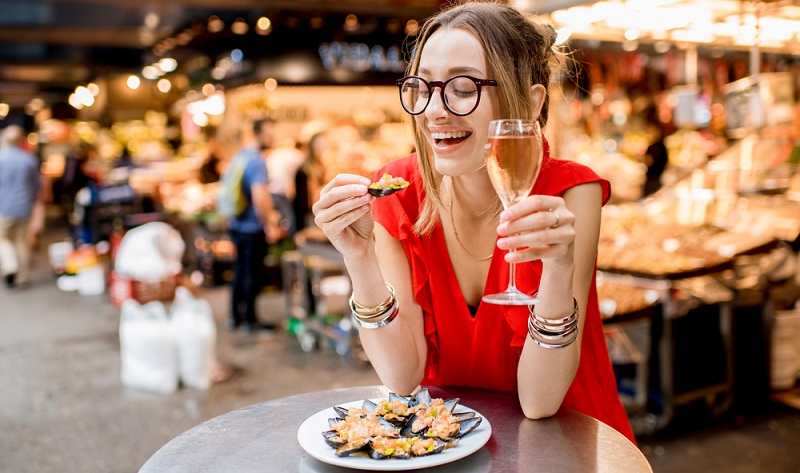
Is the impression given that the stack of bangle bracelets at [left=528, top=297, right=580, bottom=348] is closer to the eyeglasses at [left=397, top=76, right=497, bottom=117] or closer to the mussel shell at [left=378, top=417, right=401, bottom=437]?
the mussel shell at [left=378, top=417, right=401, bottom=437]

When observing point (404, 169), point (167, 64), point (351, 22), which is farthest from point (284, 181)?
point (167, 64)

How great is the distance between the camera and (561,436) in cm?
146

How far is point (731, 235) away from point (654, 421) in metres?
1.39

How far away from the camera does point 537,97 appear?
1745 mm

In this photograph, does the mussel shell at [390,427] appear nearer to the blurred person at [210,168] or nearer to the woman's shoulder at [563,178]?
the woman's shoulder at [563,178]

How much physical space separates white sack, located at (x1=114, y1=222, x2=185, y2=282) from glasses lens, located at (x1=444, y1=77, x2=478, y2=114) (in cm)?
690

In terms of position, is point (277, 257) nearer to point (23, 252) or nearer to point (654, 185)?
point (23, 252)

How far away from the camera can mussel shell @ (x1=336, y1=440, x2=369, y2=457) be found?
130 centimetres

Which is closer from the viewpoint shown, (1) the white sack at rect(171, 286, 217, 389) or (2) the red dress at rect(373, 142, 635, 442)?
(2) the red dress at rect(373, 142, 635, 442)

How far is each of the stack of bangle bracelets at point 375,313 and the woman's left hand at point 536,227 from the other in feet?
1.56

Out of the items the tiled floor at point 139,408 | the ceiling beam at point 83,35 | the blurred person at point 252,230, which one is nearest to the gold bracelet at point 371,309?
the tiled floor at point 139,408

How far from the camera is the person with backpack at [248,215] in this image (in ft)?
22.5

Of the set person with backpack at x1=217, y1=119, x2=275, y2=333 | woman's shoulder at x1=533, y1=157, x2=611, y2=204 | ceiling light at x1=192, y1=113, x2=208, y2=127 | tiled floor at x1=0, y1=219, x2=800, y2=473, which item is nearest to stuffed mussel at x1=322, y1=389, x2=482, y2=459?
woman's shoulder at x1=533, y1=157, x2=611, y2=204

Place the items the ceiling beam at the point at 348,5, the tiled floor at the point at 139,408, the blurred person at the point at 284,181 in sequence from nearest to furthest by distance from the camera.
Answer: the tiled floor at the point at 139,408
the blurred person at the point at 284,181
the ceiling beam at the point at 348,5
